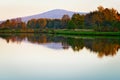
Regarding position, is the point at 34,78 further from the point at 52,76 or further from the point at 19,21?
the point at 19,21

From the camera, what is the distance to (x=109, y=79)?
9.20 metres

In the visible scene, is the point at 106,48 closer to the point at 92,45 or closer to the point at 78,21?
the point at 92,45

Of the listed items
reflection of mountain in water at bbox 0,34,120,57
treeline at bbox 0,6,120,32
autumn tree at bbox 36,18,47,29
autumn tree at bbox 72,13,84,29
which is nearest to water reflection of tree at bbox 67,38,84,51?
reflection of mountain in water at bbox 0,34,120,57

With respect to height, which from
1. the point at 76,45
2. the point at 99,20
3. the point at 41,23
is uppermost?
the point at 99,20

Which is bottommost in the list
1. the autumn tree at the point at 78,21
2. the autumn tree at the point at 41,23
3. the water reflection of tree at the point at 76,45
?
the autumn tree at the point at 41,23

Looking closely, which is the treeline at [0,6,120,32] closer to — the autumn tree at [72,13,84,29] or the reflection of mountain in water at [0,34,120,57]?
the autumn tree at [72,13,84,29]

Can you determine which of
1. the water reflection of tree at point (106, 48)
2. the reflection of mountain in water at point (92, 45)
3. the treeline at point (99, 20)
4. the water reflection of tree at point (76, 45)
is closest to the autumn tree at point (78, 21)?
the treeline at point (99, 20)

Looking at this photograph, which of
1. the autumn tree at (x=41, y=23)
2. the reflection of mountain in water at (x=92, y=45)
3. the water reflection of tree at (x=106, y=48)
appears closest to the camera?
the water reflection of tree at (x=106, y=48)

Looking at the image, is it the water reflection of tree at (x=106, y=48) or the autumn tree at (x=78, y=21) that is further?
the autumn tree at (x=78, y=21)

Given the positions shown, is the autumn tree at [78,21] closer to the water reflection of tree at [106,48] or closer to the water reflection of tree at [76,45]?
the water reflection of tree at [76,45]

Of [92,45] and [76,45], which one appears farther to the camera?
[76,45]

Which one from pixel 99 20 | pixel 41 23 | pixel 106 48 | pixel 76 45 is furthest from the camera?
pixel 41 23

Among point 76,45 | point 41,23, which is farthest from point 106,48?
point 41,23

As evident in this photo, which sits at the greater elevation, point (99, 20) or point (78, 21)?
point (99, 20)
